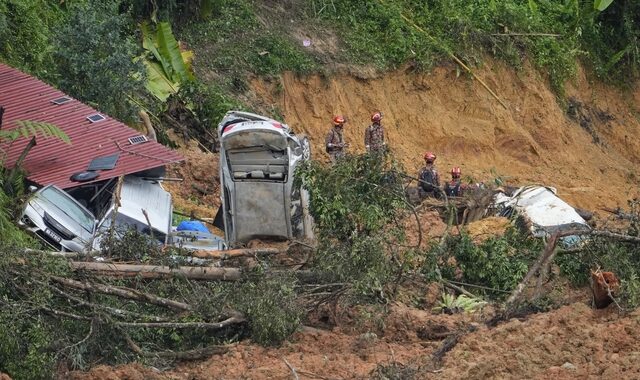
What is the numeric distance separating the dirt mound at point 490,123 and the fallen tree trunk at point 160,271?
11.4 meters

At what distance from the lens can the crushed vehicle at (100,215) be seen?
16.0 meters

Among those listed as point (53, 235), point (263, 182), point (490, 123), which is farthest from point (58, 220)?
point (490, 123)

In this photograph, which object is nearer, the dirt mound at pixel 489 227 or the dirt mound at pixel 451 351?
the dirt mound at pixel 451 351

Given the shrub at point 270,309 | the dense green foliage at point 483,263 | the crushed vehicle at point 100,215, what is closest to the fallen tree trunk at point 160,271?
the shrub at point 270,309

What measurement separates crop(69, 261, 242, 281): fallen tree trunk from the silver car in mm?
1313

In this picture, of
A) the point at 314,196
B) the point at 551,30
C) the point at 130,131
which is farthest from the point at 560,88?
the point at 314,196

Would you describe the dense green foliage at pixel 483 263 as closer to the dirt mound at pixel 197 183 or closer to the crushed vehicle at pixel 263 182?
the crushed vehicle at pixel 263 182

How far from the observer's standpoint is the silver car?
1598 cm

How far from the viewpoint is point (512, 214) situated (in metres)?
20.2

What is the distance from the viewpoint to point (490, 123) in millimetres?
29609

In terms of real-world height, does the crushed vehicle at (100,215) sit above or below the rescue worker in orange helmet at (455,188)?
above

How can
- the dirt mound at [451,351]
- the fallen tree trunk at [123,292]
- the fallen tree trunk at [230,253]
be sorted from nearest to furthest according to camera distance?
the dirt mound at [451,351], the fallen tree trunk at [123,292], the fallen tree trunk at [230,253]

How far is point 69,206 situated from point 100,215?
623 mm

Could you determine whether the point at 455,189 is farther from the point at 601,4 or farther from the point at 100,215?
the point at 601,4
